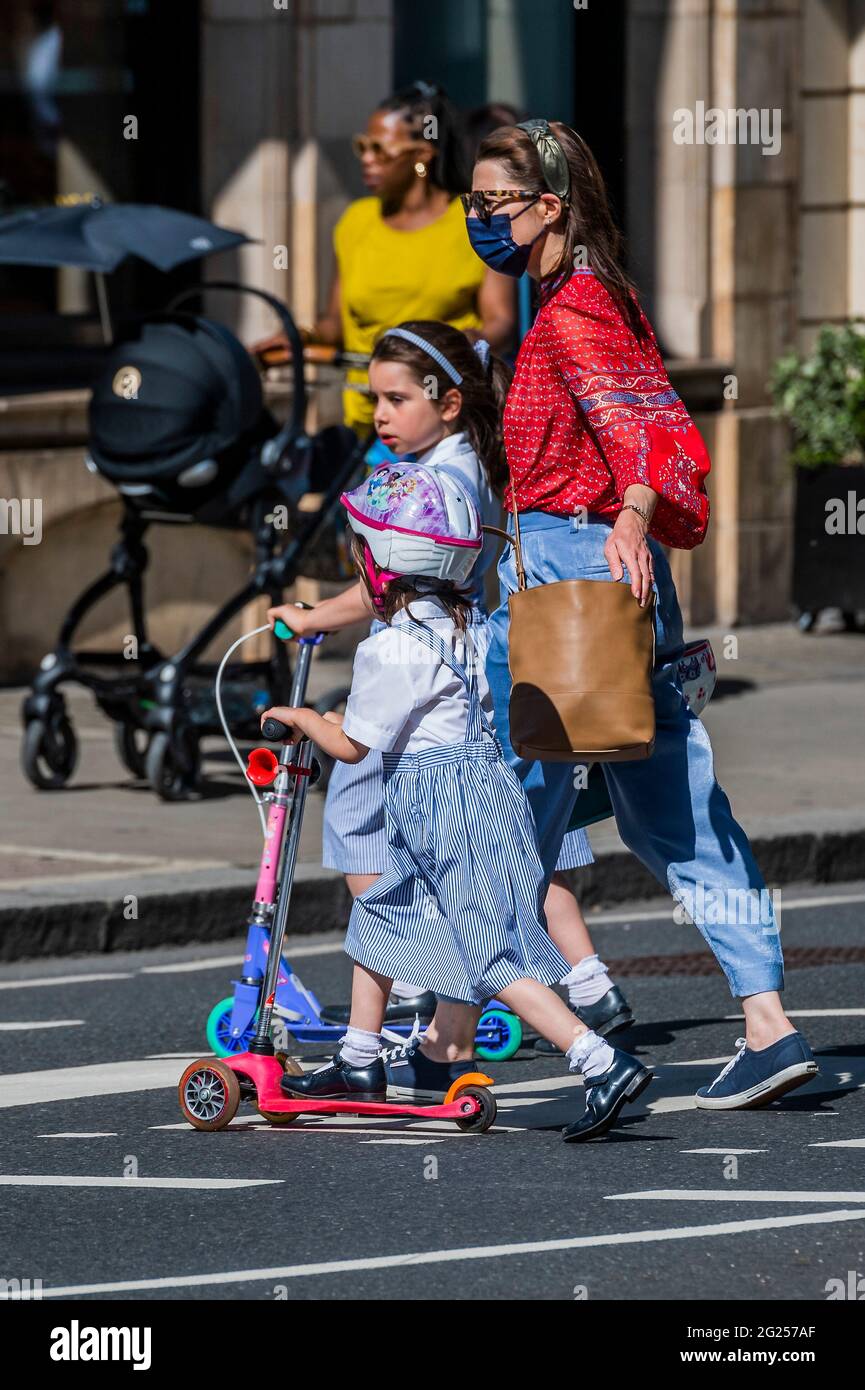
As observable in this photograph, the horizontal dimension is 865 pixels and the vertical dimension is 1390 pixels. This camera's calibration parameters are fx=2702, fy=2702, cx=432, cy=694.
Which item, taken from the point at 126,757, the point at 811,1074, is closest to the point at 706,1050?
the point at 811,1074

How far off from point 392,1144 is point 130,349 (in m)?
4.60

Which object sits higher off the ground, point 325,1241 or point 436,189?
point 436,189

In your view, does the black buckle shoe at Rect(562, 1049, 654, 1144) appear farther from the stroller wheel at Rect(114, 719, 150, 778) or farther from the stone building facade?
the stone building facade

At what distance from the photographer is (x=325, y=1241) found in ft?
15.0

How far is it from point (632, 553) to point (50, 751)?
16.2ft

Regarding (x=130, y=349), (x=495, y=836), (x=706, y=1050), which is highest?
(x=130, y=349)

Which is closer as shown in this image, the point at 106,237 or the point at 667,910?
the point at 667,910

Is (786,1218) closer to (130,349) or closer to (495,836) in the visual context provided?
(495,836)

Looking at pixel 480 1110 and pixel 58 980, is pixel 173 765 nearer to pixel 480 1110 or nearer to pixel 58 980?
pixel 58 980

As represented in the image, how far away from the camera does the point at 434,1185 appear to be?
496 cm

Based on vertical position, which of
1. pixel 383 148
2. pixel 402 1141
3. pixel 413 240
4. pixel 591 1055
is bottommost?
pixel 402 1141

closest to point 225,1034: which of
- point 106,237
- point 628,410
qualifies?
point 628,410

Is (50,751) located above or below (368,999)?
below

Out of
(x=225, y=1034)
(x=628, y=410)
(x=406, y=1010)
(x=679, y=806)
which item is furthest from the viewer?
(x=406, y=1010)
